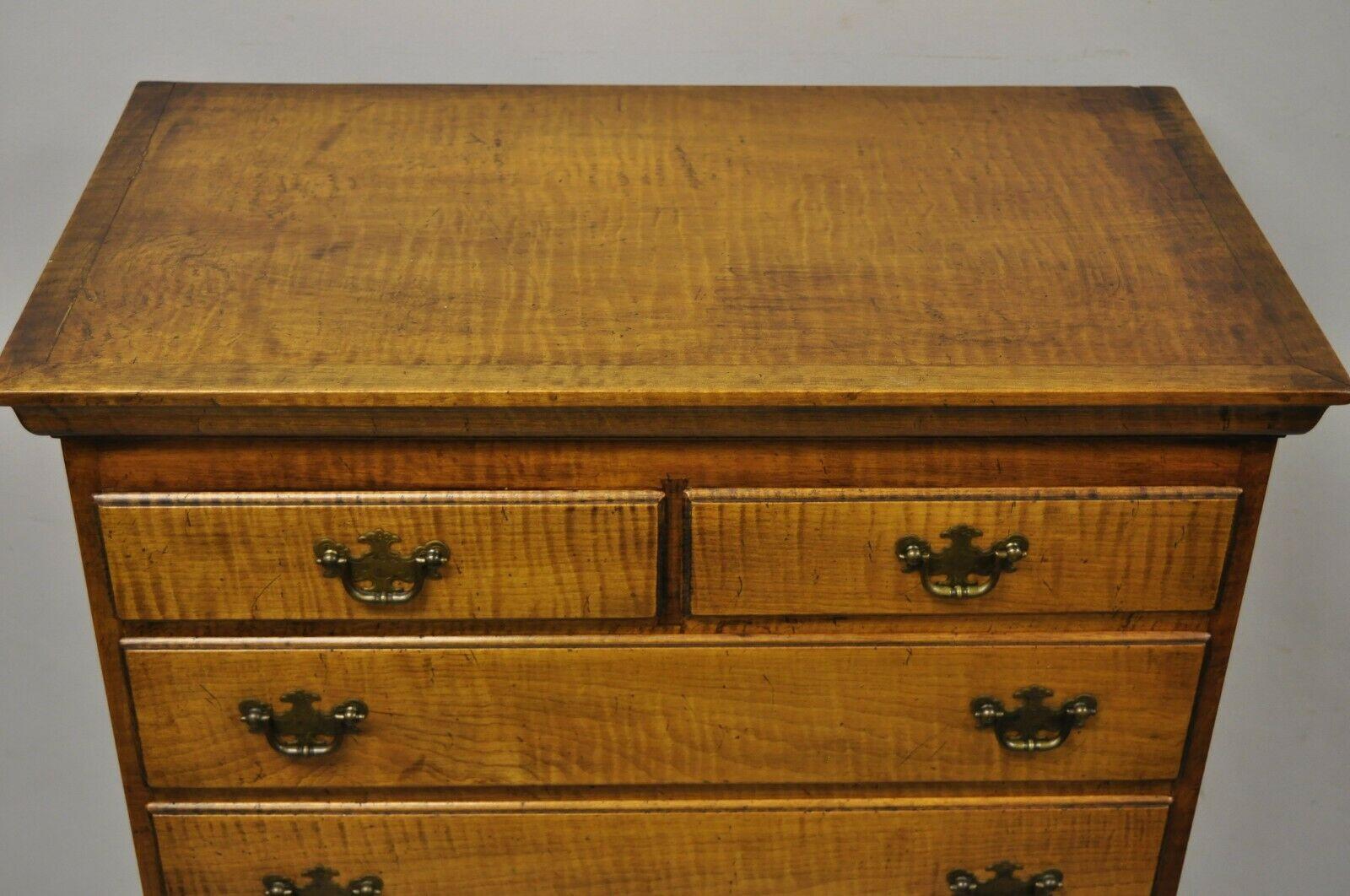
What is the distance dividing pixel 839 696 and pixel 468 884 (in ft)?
1.39

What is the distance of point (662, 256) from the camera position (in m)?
1.50

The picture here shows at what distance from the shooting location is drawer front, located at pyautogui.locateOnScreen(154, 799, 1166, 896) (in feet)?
5.13

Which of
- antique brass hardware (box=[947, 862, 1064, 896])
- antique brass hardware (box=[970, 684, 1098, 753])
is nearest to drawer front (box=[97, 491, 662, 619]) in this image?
antique brass hardware (box=[970, 684, 1098, 753])

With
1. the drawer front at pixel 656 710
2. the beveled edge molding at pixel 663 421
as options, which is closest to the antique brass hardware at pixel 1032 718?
the drawer front at pixel 656 710

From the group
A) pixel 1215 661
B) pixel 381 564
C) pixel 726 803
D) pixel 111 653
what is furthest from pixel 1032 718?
pixel 111 653

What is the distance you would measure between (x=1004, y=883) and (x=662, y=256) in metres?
0.71

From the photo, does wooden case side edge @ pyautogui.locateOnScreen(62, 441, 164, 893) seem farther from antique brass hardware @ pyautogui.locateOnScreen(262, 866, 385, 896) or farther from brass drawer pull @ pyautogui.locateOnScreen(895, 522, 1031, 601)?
brass drawer pull @ pyautogui.locateOnScreen(895, 522, 1031, 601)

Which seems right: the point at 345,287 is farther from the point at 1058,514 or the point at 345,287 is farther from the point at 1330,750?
the point at 1330,750

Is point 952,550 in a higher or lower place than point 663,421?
lower

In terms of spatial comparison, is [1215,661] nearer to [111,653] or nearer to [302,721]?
[302,721]

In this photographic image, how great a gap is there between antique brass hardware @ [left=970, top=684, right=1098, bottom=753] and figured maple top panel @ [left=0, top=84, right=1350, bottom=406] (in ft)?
1.08

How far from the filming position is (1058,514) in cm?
142

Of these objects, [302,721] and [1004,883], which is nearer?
[302,721]

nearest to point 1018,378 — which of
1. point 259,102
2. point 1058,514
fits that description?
point 1058,514
